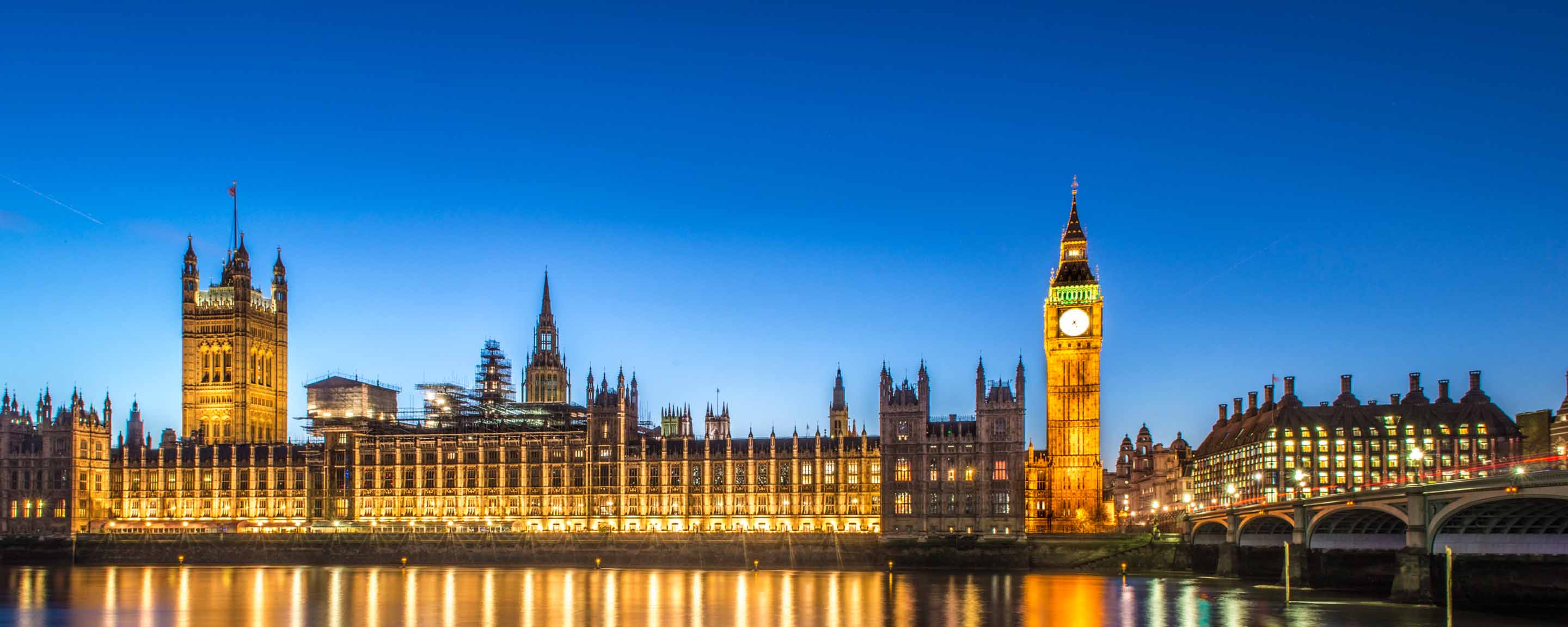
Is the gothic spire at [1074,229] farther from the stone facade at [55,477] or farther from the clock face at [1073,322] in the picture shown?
the stone facade at [55,477]

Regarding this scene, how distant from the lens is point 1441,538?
79875mm

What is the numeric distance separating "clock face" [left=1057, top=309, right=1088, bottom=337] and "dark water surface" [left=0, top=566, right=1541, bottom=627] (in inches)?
1487

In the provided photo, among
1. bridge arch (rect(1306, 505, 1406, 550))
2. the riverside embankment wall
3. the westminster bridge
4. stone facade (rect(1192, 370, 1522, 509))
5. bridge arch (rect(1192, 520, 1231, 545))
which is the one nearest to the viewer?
the westminster bridge

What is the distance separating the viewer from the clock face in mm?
151875

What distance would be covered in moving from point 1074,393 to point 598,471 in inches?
1924

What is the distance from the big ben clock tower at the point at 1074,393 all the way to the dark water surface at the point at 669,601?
26.3 m

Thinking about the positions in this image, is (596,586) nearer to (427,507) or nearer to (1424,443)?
(427,507)

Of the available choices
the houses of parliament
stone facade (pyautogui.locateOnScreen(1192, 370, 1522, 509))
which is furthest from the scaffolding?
stone facade (pyautogui.locateOnScreen(1192, 370, 1522, 509))

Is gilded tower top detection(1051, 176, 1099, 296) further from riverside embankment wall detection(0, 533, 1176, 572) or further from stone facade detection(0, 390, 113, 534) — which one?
stone facade detection(0, 390, 113, 534)

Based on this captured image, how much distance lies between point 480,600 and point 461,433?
65047 millimetres

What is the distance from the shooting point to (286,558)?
142500 mm

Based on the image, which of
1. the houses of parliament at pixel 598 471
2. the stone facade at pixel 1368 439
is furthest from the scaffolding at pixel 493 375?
the stone facade at pixel 1368 439

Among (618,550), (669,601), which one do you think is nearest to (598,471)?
(618,550)

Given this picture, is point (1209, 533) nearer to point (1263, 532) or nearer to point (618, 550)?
point (1263, 532)
